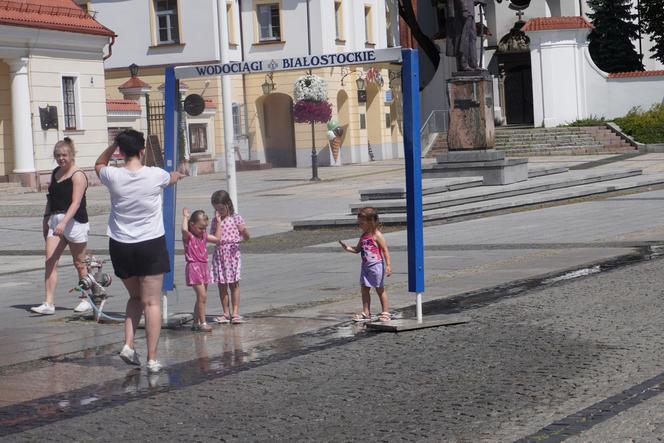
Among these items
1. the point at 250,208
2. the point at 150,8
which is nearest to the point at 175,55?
the point at 150,8

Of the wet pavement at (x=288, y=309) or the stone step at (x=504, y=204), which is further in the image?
the stone step at (x=504, y=204)

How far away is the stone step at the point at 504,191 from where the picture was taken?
23719mm

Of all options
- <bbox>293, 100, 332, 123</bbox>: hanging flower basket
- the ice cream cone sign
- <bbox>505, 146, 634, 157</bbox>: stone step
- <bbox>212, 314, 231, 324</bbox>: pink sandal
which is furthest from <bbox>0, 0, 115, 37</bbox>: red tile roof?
<bbox>212, 314, 231, 324</bbox>: pink sandal

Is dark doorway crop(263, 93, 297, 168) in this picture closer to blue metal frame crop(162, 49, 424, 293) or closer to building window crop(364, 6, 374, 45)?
building window crop(364, 6, 374, 45)

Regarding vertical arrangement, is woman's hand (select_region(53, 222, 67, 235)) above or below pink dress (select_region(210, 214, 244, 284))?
above

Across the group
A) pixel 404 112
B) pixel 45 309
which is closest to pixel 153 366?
pixel 404 112

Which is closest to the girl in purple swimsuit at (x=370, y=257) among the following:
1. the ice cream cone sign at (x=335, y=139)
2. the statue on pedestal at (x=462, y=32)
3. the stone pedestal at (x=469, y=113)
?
the stone pedestal at (x=469, y=113)

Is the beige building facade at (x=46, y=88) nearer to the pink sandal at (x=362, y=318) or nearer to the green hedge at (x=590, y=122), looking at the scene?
the green hedge at (x=590, y=122)

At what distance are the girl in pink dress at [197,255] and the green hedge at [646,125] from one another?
38.6 meters

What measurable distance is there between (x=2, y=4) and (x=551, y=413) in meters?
34.1

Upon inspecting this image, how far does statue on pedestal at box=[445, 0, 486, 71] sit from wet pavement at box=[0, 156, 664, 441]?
274 inches

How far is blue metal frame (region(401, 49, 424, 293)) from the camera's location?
10.6 m

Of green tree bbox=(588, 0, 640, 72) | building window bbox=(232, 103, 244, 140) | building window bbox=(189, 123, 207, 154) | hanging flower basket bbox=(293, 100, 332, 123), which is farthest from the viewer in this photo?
green tree bbox=(588, 0, 640, 72)

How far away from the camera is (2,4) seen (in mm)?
38688
